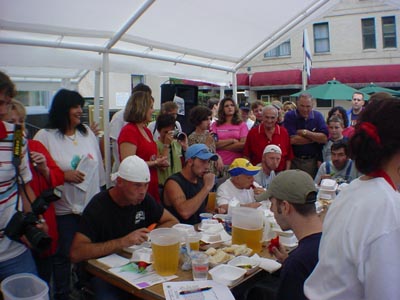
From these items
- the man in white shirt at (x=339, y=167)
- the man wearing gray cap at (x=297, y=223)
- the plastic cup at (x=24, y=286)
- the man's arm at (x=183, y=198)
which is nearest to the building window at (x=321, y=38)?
the man in white shirt at (x=339, y=167)

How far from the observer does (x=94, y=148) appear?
314cm

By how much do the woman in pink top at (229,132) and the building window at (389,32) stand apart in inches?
626

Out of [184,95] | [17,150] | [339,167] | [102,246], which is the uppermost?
[184,95]

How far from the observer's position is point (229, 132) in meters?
4.84

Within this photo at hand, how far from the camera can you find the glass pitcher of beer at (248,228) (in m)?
2.37

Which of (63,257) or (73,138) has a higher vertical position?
(73,138)

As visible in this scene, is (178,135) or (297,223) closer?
(297,223)

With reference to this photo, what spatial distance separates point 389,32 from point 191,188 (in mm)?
18088

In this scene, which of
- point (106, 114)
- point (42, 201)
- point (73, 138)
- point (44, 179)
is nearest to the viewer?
point (42, 201)

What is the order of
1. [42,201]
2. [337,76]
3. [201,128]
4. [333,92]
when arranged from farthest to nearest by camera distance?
[337,76], [333,92], [201,128], [42,201]

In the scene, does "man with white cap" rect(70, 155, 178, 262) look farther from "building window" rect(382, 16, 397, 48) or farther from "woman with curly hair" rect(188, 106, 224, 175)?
"building window" rect(382, 16, 397, 48)

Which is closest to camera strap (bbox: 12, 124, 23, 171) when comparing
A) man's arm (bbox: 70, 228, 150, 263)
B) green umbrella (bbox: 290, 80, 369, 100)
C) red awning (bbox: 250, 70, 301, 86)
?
man's arm (bbox: 70, 228, 150, 263)

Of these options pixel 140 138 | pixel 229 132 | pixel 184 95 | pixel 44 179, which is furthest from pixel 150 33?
pixel 44 179

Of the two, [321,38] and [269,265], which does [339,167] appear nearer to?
[269,265]
